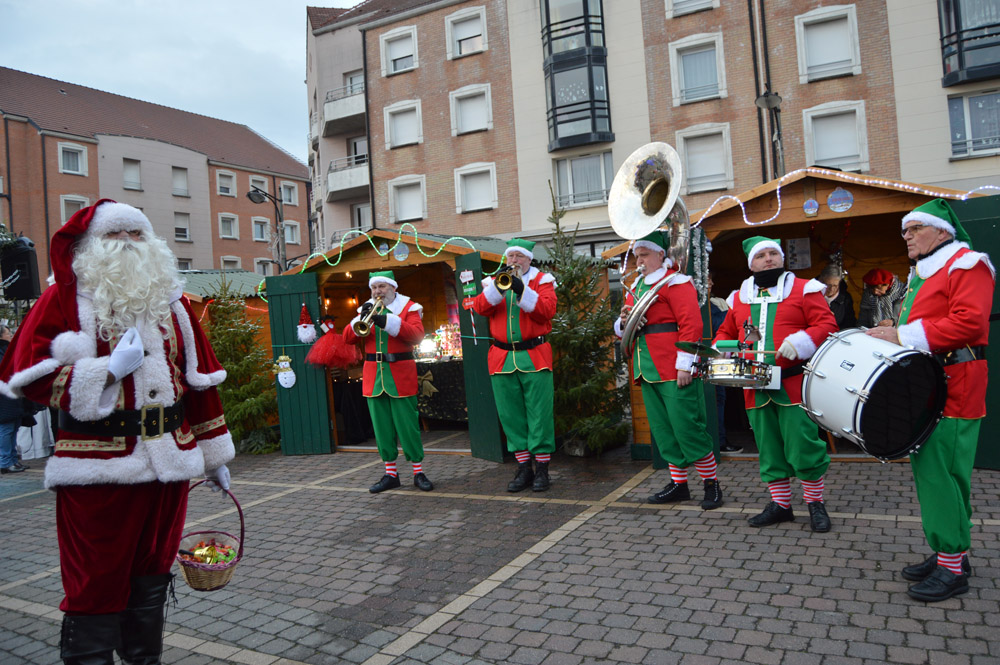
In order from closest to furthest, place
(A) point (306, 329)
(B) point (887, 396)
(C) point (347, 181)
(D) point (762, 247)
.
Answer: (B) point (887, 396) < (D) point (762, 247) < (A) point (306, 329) < (C) point (347, 181)

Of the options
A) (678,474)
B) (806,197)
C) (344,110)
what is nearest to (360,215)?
(344,110)

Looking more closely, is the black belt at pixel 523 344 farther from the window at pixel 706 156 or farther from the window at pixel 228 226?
the window at pixel 228 226

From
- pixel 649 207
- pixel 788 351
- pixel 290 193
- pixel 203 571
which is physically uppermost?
pixel 290 193

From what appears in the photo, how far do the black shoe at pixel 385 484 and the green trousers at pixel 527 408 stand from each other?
1.25 metres

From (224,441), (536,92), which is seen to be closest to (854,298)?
(224,441)

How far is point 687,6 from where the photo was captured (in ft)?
71.1

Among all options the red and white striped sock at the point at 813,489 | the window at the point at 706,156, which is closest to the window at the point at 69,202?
the window at the point at 706,156

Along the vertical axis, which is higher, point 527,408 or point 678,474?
point 527,408

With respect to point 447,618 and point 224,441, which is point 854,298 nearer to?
point 447,618

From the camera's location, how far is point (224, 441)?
10.7 ft

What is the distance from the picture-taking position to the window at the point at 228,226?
3966cm

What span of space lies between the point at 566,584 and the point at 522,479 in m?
2.41

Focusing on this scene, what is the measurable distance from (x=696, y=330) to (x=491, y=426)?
10.5 ft

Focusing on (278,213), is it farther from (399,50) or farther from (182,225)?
(182,225)
